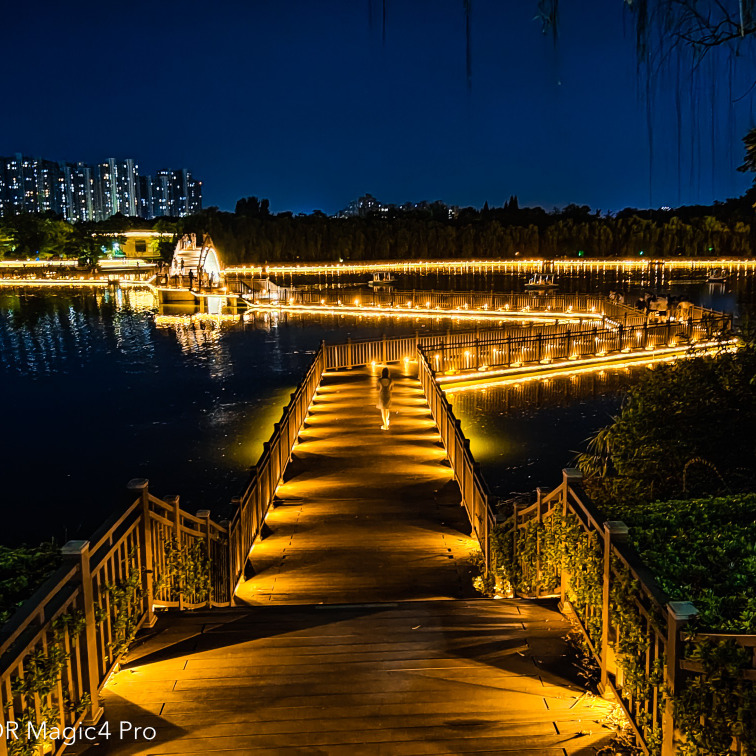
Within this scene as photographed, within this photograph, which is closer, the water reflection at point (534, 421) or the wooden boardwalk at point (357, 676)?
the wooden boardwalk at point (357, 676)

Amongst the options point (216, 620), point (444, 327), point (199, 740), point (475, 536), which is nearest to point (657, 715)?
point (199, 740)

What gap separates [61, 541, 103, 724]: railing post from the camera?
4.24m

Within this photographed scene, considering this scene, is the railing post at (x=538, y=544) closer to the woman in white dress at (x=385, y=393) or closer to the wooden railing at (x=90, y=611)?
the wooden railing at (x=90, y=611)

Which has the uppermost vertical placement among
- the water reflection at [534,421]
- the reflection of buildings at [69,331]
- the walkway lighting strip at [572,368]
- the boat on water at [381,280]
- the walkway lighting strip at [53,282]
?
the walkway lighting strip at [53,282]

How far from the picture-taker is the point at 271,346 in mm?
35906

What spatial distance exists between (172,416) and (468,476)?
46.4ft

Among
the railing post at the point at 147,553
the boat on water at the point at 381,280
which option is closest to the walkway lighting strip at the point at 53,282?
the boat on water at the point at 381,280

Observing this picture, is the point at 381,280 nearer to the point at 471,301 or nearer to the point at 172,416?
the point at 471,301

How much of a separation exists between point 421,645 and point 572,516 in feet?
4.83

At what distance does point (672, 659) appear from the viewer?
3.53 meters

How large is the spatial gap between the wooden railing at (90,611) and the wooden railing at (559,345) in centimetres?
1662

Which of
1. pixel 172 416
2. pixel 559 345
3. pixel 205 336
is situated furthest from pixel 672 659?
pixel 205 336

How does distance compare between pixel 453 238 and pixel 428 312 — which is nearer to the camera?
pixel 428 312

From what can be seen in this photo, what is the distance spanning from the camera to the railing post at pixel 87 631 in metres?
4.24
